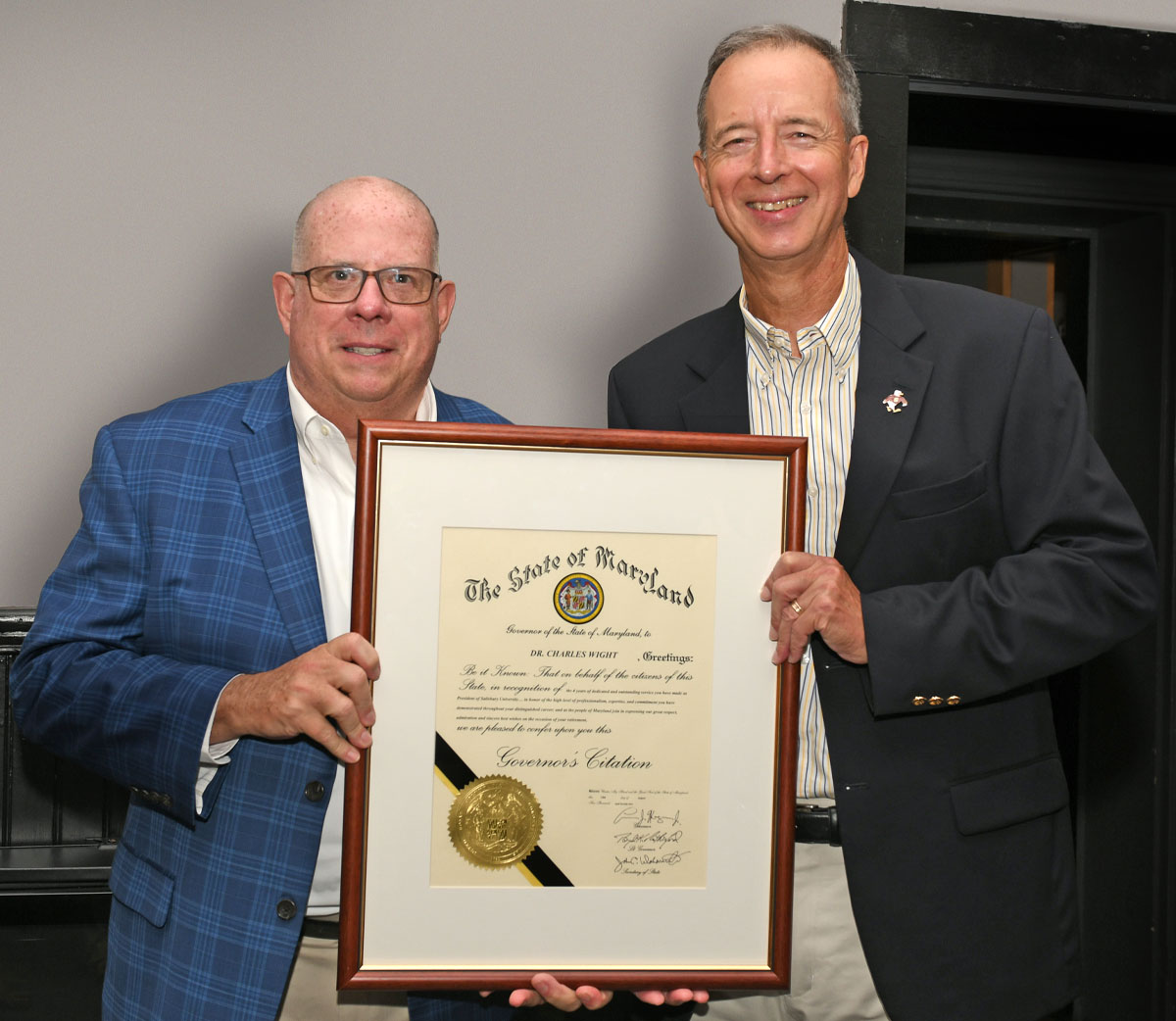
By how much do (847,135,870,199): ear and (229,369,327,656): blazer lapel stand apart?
97 centimetres

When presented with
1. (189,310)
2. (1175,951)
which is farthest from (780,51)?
(1175,951)

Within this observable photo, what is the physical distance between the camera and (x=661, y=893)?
4.91 ft

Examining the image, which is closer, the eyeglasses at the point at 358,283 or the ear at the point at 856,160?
the eyeglasses at the point at 358,283

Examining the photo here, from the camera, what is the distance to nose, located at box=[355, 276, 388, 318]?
165 cm

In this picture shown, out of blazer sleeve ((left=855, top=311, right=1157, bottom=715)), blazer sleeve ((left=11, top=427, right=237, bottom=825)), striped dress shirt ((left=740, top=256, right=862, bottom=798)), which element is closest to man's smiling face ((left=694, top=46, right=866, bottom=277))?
striped dress shirt ((left=740, top=256, right=862, bottom=798))

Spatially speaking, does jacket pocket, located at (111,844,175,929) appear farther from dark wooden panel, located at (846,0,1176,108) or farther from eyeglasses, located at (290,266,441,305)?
dark wooden panel, located at (846,0,1176,108)

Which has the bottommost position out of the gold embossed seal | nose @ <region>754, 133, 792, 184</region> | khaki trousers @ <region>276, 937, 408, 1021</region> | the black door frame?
khaki trousers @ <region>276, 937, 408, 1021</region>

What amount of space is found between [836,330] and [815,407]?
13 cm

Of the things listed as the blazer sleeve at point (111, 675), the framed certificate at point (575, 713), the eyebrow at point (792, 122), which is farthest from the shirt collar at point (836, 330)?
the blazer sleeve at point (111, 675)

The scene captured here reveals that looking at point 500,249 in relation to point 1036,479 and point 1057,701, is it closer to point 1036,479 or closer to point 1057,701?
point 1036,479

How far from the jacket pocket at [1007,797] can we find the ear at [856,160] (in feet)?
3.05

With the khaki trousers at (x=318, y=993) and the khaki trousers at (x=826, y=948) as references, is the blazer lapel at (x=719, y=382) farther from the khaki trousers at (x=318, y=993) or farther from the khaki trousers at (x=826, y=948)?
the khaki trousers at (x=318, y=993)

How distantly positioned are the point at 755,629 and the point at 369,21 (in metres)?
1.72

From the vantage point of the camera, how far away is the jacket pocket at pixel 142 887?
1.58m
